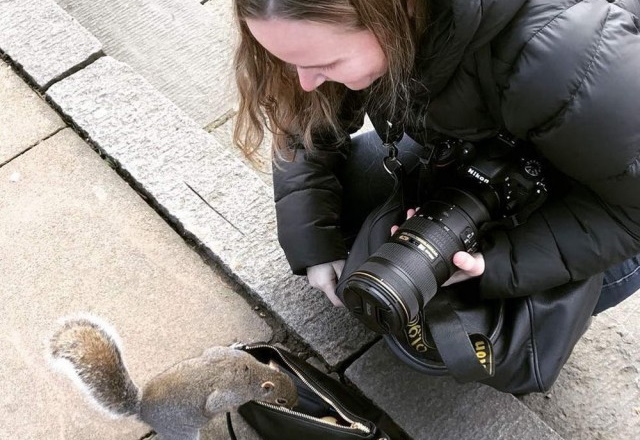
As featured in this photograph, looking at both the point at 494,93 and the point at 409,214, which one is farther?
the point at 409,214

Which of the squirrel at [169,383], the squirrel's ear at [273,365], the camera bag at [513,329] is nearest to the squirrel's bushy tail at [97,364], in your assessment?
the squirrel at [169,383]

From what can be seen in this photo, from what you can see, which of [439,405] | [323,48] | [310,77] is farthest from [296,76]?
[439,405]

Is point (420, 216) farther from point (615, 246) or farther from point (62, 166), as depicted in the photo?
point (62, 166)

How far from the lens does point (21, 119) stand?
2477mm

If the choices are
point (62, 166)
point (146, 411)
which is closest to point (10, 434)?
point (146, 411)

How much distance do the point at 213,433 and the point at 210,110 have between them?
1067 mm

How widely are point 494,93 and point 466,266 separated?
356mm

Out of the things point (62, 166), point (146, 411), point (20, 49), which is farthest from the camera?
point (20, 49)

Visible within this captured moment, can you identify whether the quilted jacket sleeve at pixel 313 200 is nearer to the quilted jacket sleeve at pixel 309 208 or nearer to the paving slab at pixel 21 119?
the quilted jacket sleeve at pixel 309 208

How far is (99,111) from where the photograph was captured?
7.96 ft

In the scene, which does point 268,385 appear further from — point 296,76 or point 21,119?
point 21,119

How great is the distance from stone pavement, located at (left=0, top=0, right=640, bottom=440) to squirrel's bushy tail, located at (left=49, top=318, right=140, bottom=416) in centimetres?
20

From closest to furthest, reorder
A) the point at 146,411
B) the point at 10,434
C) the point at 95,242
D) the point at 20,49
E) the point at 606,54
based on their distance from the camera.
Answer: the point at 606,54
the point at 146,411
the point at 10,434
the point at 95,242
the point at 20,49

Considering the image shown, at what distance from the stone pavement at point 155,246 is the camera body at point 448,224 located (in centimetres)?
49
